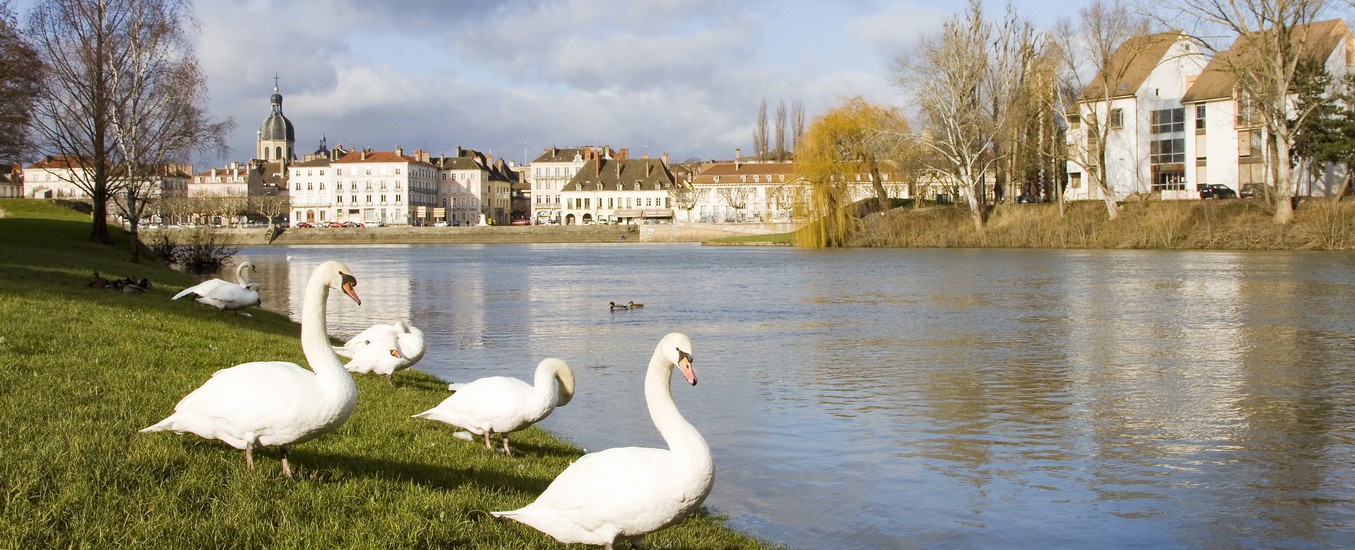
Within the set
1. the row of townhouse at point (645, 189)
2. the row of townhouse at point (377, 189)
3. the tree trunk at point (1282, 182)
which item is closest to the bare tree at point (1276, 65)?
the tree trunk at point (1282, 182)

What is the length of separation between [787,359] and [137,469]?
43.4 feet

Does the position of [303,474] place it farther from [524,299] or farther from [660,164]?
[660,164]

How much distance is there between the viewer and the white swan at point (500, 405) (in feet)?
28.3

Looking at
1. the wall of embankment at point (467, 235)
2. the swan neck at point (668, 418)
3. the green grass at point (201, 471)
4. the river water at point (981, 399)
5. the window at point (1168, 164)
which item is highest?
the window at point (1168, 164)

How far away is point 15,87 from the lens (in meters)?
34.5

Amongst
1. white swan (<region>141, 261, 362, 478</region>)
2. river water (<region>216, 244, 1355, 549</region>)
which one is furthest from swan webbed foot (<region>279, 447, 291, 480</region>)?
river water (<region>216, 244, 1355, 549</region>)

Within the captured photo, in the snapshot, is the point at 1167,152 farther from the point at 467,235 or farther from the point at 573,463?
the point at 467,235

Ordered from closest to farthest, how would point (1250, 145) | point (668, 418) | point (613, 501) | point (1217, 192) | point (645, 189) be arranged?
point (613, 501), point (668, 418), point (1217, 192), point (1250, 145), point (645, 189)

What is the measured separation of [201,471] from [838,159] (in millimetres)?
67428

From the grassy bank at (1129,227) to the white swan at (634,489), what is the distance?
57081 millimetres

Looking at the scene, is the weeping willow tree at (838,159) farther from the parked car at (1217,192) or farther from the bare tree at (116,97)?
the bare tree at (116,97)

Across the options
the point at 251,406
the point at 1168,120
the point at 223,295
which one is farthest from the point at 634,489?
the point at 1168,120

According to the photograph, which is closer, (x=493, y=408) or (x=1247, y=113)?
(x=493, y=408)

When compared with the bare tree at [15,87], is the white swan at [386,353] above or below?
below
